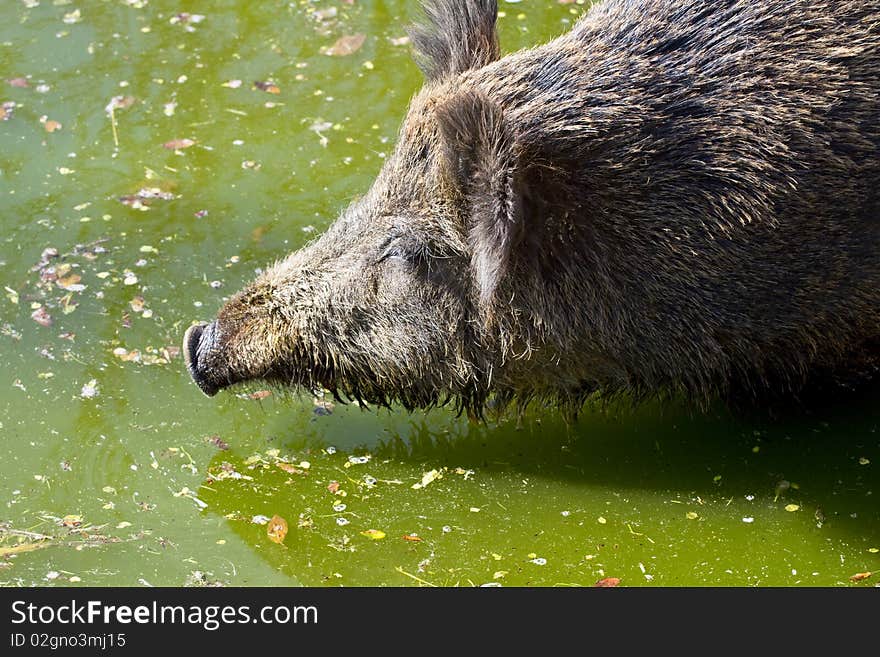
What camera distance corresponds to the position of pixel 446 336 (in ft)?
17.4

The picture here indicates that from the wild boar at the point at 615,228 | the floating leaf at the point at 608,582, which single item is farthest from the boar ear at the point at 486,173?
the floating leaf at the point at 608,582

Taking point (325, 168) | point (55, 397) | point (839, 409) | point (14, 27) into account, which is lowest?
point (839, 409)

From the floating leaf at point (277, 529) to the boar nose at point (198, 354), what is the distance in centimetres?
64

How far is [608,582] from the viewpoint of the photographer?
498cm

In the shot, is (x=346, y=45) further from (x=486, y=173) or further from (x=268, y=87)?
(x=486, y=173)

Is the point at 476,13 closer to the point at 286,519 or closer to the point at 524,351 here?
the point at 524,351

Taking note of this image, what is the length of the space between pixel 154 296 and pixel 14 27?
3283 mm

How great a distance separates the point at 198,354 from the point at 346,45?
151 inches

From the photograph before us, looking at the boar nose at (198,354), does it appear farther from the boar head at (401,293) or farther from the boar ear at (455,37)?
the boar ear at (455,37)

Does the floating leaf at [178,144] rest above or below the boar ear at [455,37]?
below

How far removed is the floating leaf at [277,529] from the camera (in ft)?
17.4

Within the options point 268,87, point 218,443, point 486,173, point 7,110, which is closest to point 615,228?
point 486,173

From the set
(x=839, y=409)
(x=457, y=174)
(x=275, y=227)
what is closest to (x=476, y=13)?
(x=457, y=174)

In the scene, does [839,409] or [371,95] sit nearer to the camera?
[839,409]
